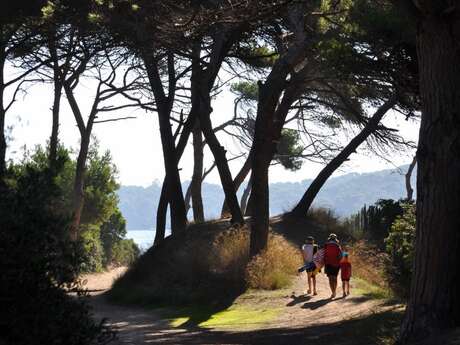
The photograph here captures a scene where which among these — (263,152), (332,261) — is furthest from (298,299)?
(263,152)

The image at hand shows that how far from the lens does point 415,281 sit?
10.4 m

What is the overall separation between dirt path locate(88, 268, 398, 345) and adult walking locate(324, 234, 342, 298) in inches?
13.5

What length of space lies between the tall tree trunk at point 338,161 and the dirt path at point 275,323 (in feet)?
24.2

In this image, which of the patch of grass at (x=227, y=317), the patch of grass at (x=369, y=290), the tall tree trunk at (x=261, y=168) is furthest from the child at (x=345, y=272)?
the tall tree trunk at (x=261, y=168)

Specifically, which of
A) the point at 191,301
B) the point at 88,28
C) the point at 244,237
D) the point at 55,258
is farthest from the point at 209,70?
the point at 55,258

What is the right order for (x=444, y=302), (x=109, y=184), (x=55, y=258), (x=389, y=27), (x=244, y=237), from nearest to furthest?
(x=55, y=258) < (x=444, y=302) < (x=389, y=27) < (x=244, y=237) < (x=109, y=184)

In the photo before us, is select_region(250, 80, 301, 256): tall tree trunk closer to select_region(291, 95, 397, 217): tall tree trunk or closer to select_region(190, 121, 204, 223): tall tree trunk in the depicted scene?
select_region(291, 95, 397, 217): tall tree trunk

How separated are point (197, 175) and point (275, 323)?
62.8ft

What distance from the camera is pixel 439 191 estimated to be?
33.5 feet

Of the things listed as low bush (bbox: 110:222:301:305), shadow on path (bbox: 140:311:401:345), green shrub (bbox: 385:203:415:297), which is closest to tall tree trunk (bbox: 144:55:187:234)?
low bush (bbox: 110:222:301:305)

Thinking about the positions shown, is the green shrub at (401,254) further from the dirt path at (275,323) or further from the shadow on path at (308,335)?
the shadow on path at (308,335)

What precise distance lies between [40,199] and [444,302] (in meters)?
4.65

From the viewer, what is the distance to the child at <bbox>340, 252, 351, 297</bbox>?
744 inches

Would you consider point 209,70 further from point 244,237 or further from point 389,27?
point 389,27
